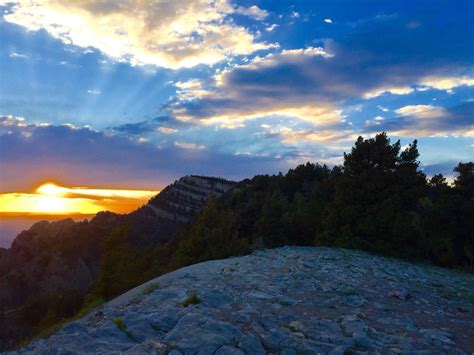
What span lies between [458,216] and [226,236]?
17.5 metres

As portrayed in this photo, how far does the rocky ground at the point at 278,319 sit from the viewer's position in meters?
6.53

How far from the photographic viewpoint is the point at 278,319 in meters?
8.45

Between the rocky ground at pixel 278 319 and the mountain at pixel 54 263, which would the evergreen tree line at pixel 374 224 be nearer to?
the rocky ground at pixel 278 319

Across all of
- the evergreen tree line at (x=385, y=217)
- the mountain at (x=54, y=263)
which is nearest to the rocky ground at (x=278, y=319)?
the evergreen tree line at (x=385, y=217)

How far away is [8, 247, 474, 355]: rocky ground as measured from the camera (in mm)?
6527

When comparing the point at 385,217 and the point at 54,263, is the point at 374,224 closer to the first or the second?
the point at 385,217

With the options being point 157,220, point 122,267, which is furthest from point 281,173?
point 122,267

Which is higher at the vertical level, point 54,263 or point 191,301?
point 191,301

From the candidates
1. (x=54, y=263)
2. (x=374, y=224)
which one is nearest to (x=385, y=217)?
(x=374, y=224)

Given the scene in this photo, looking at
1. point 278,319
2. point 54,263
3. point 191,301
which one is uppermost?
point 191,301

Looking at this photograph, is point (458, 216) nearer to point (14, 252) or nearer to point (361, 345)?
point (361, 345)

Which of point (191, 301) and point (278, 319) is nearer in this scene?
point (278, 319)

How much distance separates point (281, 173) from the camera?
83.8 m

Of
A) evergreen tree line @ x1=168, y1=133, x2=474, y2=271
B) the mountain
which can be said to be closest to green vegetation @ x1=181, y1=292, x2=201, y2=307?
evergreen tree line @ x1=168, y1=133, x2=474, y2=271
